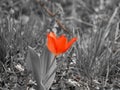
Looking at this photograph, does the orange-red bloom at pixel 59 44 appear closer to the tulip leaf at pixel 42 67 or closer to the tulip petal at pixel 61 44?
the tulip petal at pixel 61 44

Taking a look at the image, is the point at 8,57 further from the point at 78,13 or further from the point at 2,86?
the point at 78,13

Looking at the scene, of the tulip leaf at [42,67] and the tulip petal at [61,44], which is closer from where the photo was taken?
the tulip petal at [61,44]

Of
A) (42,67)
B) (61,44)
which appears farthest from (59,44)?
(42,67)

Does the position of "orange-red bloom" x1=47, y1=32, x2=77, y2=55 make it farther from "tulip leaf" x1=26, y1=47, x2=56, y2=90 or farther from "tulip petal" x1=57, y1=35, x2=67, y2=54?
"tulip leaf" x1=26, y1=47, x2=56, y2=90

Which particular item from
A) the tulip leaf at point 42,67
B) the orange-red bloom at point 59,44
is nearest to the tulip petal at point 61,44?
the orange-red bloom at point 59,44

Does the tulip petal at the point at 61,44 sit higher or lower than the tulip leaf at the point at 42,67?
higher

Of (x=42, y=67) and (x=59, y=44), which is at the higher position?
(x=59, y=44)

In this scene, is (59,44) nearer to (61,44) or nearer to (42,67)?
(61,44)

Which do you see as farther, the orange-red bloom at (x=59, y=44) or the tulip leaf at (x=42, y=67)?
the tulip leaf at (x=42, y=67)

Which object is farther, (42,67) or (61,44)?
(42,67)

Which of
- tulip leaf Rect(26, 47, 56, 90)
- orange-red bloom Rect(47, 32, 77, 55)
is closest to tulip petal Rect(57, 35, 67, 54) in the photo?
orange-red bloom Rect(47, 32, 77, 55)

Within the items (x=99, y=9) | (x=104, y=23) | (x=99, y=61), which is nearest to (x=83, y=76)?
(x=99, y=61)
